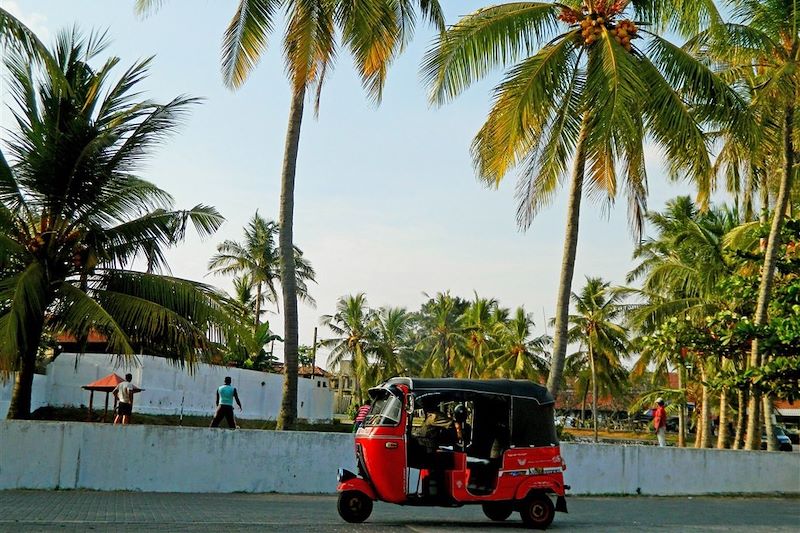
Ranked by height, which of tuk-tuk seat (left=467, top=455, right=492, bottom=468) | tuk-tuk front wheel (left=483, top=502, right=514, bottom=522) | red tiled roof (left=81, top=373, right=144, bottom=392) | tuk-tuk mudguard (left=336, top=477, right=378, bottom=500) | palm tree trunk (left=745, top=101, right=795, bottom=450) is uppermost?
palm tree trunk (left=745, top=101, right=795, bottom=450)

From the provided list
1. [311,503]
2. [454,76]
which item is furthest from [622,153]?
[311,503]

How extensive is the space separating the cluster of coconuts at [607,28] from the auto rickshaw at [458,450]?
811cm

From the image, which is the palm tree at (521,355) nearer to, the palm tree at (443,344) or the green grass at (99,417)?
the palm tree at (443,344)

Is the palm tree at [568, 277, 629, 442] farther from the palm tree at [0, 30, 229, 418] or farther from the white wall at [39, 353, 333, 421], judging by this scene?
the palm tree at [0, 30, 229, 418]

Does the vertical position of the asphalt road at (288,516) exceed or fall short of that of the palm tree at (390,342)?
it falls short

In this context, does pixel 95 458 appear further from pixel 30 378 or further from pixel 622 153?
pixel 622 153

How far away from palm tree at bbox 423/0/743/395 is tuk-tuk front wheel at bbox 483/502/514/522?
20.9 ft

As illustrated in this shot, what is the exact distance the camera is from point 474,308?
65875 mm

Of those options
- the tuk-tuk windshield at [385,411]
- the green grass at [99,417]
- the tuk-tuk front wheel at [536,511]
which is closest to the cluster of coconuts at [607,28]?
the tuk-tuk windshield at [385,411]

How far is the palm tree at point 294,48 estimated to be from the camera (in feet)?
55.5

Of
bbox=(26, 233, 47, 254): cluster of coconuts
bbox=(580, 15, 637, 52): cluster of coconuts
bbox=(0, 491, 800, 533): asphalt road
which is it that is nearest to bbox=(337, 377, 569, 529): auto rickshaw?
Result: bbox=(0, 491, 800, 533): asphalt road

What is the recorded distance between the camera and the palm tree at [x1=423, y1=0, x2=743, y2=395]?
16594 mm

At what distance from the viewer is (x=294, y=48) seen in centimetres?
1712

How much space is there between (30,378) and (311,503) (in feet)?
20.5
